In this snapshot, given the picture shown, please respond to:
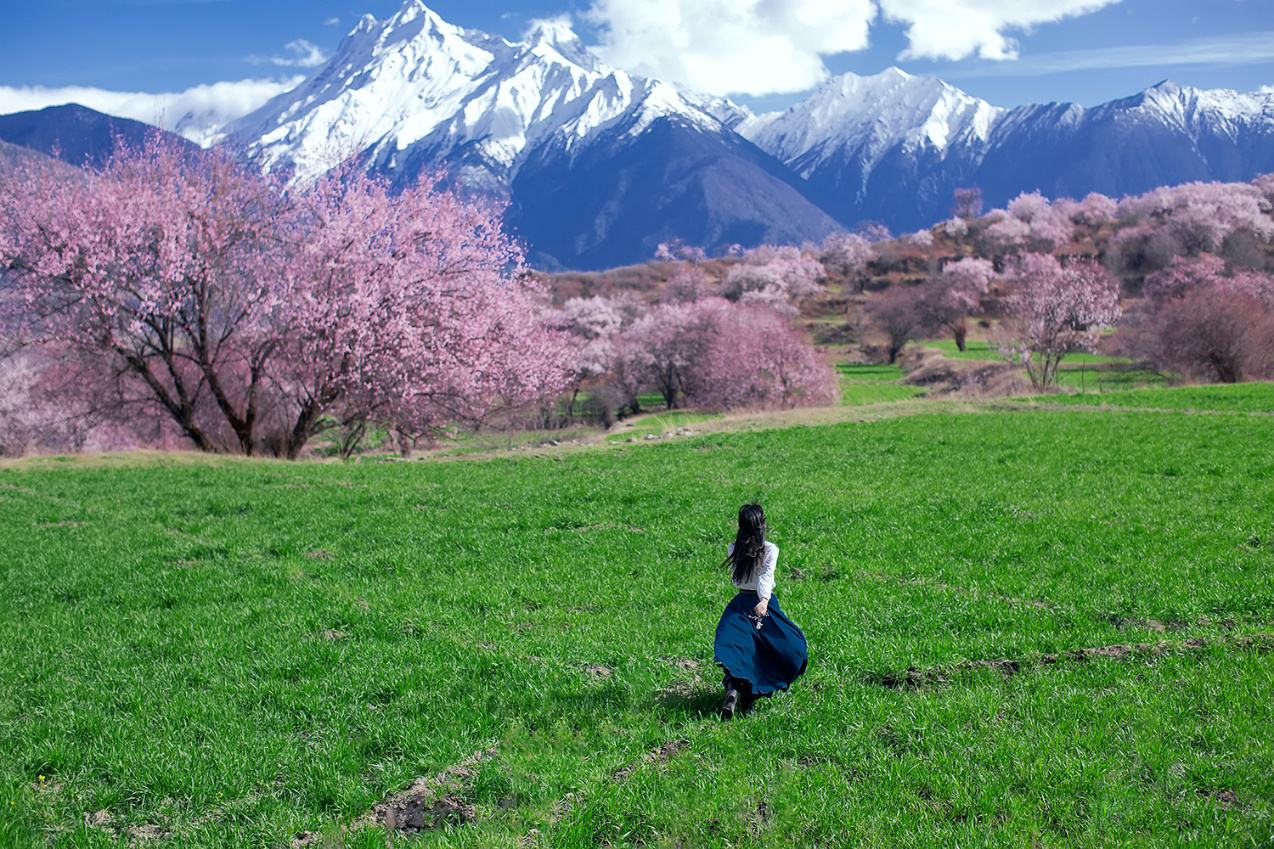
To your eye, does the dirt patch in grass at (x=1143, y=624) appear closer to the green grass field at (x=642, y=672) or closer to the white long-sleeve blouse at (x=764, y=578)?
the green grass field at (x=642, y=672)

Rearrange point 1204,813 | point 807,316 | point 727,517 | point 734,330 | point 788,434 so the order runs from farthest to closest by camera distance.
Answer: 1. point 807,316
2. point 734,330
3. point 788,434
4. point 727,517
5. point 1204,813

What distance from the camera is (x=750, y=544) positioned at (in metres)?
6.61

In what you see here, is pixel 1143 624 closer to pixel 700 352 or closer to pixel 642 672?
pixel 642 672

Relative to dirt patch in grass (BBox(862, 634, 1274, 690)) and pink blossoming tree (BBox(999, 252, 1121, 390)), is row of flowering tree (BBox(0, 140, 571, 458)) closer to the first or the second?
dirt patch in grass (BBox(862, 634, 1274, 690))

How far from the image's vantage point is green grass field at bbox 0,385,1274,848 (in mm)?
5137

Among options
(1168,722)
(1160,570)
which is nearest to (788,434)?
(1160,570)

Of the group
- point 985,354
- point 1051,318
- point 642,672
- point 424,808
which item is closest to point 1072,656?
point 642,672

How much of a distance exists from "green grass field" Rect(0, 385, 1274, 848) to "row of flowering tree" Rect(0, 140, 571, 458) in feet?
42.3

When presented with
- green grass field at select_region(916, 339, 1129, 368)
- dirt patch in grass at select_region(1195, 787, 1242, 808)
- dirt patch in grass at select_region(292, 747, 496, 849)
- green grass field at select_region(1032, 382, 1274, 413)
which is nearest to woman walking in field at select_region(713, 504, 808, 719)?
dirt patch in grass at select_region(292, 747, 496, 849)

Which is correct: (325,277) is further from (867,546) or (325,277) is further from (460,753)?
(460,753)

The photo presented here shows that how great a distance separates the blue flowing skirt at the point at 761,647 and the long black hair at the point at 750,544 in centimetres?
23

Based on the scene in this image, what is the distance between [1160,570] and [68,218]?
1176 inches

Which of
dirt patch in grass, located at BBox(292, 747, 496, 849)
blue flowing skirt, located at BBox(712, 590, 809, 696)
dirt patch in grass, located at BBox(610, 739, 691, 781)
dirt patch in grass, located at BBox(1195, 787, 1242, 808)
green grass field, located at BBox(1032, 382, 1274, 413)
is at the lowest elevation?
dirt patch in grass, located at BBox(292, 747, 496, 849)

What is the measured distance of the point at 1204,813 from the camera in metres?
4.76
